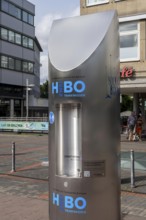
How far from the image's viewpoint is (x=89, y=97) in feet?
16.1

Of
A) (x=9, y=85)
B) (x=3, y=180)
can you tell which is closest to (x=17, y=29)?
(x=9, y=85)

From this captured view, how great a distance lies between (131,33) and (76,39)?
12601 millimetres

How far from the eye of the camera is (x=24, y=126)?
31.2 m

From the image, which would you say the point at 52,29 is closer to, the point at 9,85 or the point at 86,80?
the point at 86,80

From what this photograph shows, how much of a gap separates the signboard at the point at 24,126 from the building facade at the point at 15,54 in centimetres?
1234

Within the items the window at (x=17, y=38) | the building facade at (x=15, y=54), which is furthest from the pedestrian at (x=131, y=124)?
the window at (x=17, y=38)

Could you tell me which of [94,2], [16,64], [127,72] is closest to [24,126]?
[127,72]

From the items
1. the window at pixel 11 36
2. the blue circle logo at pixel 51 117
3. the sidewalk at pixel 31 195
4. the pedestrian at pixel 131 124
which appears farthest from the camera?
the window at pixel 11 36

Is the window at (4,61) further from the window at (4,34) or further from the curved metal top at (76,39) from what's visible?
the curved metal top at (76,39)

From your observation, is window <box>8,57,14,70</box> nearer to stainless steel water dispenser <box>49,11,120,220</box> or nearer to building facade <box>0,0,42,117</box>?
building facade <box>0,0,42,117</box>

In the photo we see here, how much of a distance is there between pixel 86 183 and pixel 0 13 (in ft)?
140

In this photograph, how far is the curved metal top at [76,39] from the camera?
4.89 m

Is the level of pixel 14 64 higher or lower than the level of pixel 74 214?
higher

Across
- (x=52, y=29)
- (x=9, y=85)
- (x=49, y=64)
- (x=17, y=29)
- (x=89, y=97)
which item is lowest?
(x=89, y=97)
